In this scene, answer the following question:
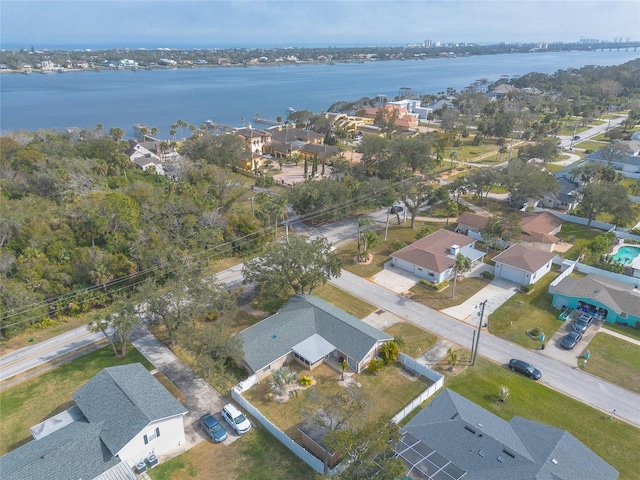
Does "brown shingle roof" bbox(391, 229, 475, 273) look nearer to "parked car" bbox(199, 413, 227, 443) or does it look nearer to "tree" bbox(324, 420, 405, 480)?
"tree" bbox(324, 420, 405, 480)

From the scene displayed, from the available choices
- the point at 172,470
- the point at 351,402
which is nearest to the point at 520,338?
the point at 351,402

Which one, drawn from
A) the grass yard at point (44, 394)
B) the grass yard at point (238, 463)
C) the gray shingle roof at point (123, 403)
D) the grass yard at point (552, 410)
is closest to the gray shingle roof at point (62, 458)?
the gray shingle roof at point (123, 403)

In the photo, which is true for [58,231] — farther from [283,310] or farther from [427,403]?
[427,403]

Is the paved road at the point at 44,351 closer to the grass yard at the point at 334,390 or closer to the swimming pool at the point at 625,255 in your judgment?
the grass yard at the point at 334,390

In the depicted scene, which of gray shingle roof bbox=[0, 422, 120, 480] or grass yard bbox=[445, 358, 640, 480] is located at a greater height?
gray shingle roof bbox=[0, 422, 120, 480]

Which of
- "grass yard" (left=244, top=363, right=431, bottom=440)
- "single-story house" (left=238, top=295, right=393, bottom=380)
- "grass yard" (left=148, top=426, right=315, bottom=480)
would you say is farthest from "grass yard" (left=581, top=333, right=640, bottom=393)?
"grass yard" (left=148, top=426, right=315, bottom=480)

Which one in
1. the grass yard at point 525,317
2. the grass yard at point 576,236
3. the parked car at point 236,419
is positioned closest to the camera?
the parked car at point 236,419
